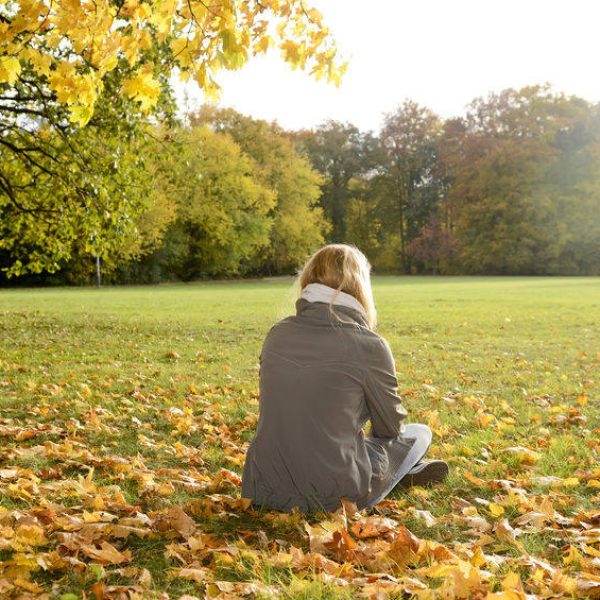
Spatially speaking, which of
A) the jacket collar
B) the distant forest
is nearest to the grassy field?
the jacket collar

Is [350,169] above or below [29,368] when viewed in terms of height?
above

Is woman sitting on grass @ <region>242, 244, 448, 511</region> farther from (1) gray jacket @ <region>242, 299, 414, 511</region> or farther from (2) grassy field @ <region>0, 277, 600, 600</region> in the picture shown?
(2) grassy field @ <region>0, 277, 600, 600</region>

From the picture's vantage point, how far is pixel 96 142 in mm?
14844

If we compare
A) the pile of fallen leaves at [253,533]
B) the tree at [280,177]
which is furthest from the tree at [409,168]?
the pile of fallen leaves at [253,533]

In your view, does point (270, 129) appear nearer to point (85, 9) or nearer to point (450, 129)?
point (450, 129)

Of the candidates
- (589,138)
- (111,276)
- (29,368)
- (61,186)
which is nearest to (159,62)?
(61,186)

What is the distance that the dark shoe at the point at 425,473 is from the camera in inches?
183

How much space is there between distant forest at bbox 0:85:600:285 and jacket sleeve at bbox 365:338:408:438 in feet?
126

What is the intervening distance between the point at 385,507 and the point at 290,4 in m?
4.20

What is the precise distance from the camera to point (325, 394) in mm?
3844

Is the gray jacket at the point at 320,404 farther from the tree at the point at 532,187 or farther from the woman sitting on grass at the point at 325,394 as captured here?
the tree at the point at 532,187

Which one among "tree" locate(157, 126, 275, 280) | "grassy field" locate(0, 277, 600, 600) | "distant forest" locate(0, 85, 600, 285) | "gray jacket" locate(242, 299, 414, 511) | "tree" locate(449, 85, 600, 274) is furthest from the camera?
"tree" locate(449, 85, 600, 274)

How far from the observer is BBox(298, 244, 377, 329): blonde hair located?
3941 millimetres

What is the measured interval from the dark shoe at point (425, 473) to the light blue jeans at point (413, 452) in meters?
0.04
